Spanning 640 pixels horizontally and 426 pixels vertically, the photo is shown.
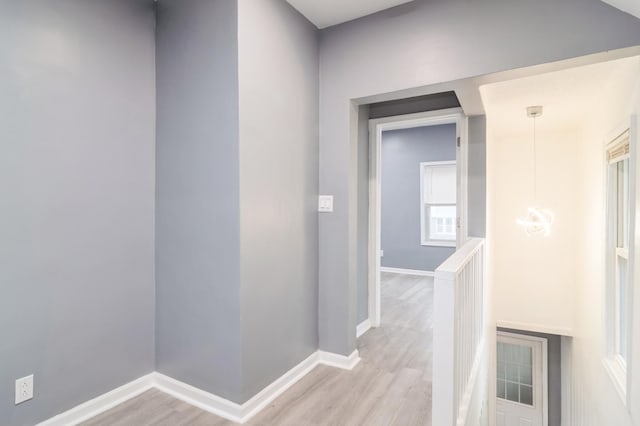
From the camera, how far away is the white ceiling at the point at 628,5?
160 centimetres

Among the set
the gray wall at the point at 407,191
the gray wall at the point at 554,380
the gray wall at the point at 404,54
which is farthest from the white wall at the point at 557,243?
the gray wall at the point at 404,54

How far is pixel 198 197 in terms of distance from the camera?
2.10 meters

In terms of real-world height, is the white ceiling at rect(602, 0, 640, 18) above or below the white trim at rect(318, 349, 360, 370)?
above

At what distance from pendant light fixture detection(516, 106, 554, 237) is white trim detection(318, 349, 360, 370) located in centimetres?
241

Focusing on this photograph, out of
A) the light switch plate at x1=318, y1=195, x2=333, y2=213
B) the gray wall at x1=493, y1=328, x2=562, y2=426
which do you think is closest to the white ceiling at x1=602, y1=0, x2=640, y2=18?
the light switch plate at x1=318, y1=195, x2=333, y2=213

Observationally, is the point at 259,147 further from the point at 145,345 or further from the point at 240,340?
the point at 145,345

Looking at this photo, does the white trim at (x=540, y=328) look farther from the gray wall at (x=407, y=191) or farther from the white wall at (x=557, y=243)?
the gray wall at (x=407, y=191)

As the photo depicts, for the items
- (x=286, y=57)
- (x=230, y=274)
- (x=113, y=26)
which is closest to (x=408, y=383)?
(x=230, y=274)

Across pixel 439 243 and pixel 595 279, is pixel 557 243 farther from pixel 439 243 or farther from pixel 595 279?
pixel 439 243

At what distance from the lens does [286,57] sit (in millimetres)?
2311

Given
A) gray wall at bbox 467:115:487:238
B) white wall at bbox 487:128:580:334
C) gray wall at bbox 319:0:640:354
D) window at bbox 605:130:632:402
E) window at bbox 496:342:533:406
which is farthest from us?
window at bbox 496:342:533:406

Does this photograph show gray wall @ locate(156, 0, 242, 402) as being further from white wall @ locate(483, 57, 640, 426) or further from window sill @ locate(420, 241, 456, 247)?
window sill @ locate(420, 241, 456, 247)

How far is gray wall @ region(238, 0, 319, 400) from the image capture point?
198 centimetres

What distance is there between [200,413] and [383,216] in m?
5.20
